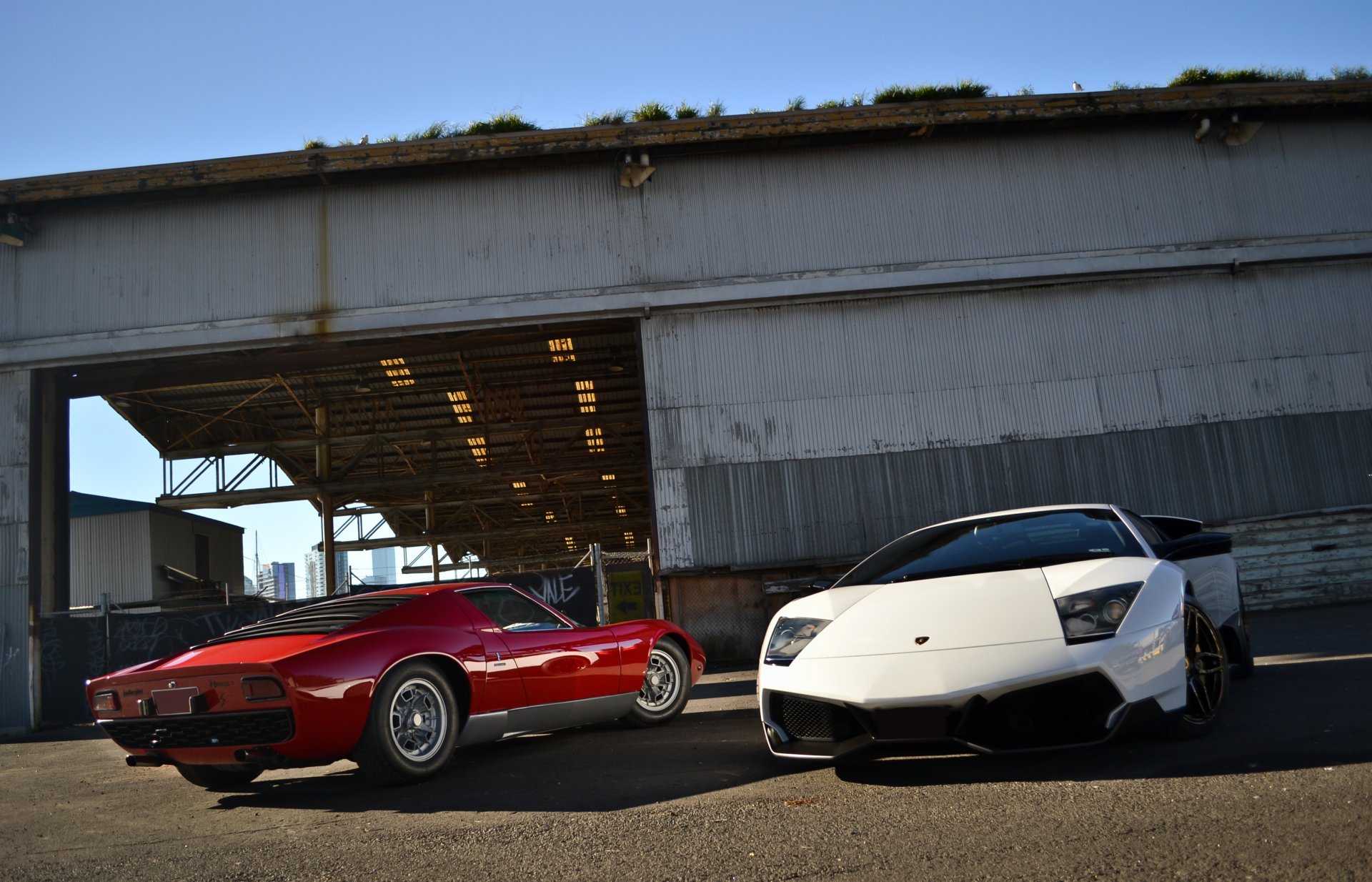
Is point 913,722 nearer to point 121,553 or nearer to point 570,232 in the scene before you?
point 570,232

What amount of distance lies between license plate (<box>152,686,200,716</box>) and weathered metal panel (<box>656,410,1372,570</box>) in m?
9.62

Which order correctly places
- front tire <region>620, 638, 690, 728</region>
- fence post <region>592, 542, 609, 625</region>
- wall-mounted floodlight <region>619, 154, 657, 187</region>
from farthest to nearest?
wall-mounted floodlight <region>619, 154, 657, 187</region>
fence post <region>592, 542, 609, 625</region>
front tire <region>620, 638, 690, 728</region>

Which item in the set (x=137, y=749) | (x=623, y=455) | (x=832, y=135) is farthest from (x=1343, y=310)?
(x=623, y=455)

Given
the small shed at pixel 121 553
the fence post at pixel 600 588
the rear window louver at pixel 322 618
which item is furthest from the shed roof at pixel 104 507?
the rear window louver at pixel 322 618

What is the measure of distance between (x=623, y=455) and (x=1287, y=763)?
2770 centimetres

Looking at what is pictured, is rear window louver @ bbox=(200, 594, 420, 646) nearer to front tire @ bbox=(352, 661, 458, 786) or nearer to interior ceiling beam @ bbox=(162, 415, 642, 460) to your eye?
front tire @ bbox=(352, 661, 458, 786)

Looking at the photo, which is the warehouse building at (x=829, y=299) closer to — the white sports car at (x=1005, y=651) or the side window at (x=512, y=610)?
the side window at (x=512, y=610)

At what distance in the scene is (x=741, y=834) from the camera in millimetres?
3789

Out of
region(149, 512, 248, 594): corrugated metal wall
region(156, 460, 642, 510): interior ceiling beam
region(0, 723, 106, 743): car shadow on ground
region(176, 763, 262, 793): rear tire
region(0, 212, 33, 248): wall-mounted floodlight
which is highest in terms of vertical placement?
region(0, 212, 33, 248): wall-mounted floodlight

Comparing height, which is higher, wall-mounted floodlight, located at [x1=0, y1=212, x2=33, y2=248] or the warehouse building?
wall-mounted floodlight, located at [x1=0, y1=212, x2=33, y2=248]

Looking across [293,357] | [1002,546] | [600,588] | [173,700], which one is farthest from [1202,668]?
[293,357]

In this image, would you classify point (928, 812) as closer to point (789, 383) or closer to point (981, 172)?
point (789, 383)

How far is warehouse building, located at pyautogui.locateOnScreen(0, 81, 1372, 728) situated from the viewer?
1481 cm

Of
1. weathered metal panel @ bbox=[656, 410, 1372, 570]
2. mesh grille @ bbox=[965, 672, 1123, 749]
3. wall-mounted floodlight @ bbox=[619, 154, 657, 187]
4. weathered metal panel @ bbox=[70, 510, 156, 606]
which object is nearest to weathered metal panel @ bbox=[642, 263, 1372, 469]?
weathered metal panel @ bbox=[656, 410, 1372, 570]
